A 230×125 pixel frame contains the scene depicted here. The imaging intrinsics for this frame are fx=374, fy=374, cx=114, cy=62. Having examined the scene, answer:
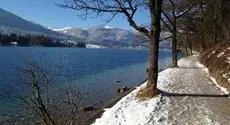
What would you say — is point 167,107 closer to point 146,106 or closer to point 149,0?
point 146,106

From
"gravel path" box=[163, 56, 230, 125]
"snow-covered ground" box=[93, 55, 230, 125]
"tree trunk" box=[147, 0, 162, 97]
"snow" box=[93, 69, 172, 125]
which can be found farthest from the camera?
"tree trunk" box=[147, 0, 162, 97]

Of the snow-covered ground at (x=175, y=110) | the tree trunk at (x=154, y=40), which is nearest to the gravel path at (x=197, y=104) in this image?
the snow-covered ground at (x=175, y=110)

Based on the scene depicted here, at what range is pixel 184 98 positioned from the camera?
19.4 m

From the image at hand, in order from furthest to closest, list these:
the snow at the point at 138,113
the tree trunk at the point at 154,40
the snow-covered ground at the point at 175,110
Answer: the tree trunk at the point at 154,40
the snow at the point at 138,113
the snow-covered ground at the point at 175,110

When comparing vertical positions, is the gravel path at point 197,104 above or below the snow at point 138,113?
above

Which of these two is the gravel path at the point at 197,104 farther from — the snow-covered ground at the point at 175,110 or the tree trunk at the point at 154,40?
the tree trunk at the point at 154,40

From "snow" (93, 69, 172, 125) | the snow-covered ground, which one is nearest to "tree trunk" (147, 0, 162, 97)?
the snow-covered ground

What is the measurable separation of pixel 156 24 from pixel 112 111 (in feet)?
17.3

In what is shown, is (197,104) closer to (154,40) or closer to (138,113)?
(138,113)

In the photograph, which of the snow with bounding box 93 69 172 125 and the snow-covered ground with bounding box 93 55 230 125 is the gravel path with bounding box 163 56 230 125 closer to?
the snow-covered ground with bounding box 93 55 230 125

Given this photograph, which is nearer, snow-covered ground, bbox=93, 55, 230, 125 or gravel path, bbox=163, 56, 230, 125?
gravel path, bbox=163, 56, 230, 125

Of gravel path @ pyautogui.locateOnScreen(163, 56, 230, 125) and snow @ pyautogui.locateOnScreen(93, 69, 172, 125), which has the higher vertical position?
gravel path @ pyautogui.locateOnScreen(163, 56, 230, 125)

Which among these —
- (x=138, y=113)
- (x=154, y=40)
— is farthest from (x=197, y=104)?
(x=154, y=40)

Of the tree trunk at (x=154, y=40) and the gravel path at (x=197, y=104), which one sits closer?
the gravel path at (x=197, y=104)
